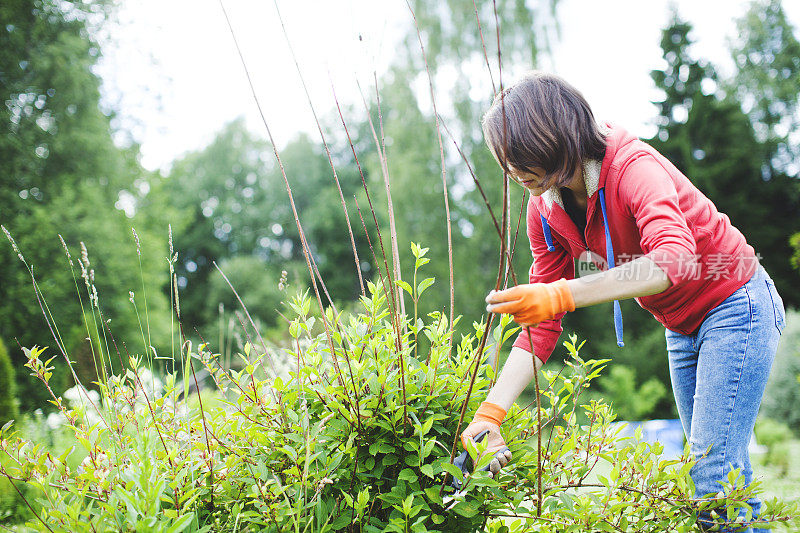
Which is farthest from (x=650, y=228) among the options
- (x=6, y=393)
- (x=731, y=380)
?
(x=6, y=393)

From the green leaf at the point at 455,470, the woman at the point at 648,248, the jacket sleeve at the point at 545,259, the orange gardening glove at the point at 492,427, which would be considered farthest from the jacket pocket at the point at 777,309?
the green leaf at the point at 455,470

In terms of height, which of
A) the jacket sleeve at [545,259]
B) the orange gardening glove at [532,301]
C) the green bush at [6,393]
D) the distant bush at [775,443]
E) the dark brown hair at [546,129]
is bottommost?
the distant bush at [775,443]

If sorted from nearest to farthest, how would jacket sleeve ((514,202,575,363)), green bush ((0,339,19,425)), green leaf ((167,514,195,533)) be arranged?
green leaf ((167,514,195,533)) < jacket sleeve ((514,202,575,363)) < green bush ((0,339,19,425))

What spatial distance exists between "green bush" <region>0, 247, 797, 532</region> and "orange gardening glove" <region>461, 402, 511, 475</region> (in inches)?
1.9

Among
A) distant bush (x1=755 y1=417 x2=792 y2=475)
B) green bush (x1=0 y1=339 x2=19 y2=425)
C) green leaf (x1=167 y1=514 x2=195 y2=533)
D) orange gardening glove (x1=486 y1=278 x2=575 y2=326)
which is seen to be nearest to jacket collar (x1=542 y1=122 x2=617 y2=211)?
orange gardening glove (x1=486 y1=278 x2=575 y2=326)

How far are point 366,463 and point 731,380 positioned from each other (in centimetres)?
96

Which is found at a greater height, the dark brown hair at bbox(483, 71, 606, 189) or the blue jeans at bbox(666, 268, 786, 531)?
the dark brown hair at bbox(483, 71, 606, 189)

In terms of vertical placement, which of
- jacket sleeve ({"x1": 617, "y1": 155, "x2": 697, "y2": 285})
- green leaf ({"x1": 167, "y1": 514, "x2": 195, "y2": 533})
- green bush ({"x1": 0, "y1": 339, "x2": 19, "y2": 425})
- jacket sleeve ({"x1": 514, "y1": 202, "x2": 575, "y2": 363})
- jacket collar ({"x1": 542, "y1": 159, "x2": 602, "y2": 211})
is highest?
jacket collar ({"x1": 542, "y1": 159, "x2": 602, "y2": 211})

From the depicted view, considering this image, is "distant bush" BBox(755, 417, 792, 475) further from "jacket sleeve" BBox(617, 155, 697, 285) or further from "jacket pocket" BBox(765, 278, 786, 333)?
"jacket sleeve" BBox(617, 155, 697, 285)

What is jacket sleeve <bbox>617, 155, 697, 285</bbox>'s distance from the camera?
1.11 m

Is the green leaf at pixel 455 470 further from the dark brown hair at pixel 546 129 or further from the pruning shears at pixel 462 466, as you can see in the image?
the dark brown hair at pixel 546 129

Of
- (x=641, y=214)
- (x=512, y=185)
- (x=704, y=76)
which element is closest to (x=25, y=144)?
(x=512, y=185)

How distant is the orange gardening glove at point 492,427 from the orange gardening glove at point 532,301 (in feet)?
1.07

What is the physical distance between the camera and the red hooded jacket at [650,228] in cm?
124
